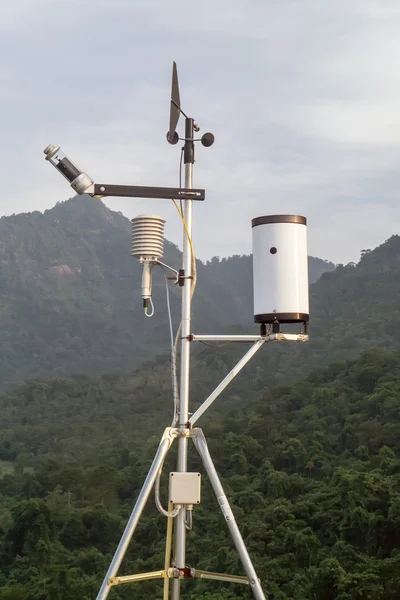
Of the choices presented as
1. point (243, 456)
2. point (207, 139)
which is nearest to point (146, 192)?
point (207, 139)

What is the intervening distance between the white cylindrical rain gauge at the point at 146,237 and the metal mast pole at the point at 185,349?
0.11m

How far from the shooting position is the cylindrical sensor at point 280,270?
10.9 ft

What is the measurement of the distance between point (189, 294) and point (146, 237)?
277 mm

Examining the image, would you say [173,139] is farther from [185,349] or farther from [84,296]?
[84,296]

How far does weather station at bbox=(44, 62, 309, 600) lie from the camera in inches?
125

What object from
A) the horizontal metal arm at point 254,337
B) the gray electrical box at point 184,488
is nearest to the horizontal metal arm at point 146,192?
the horizontal metal arm at point 254,337

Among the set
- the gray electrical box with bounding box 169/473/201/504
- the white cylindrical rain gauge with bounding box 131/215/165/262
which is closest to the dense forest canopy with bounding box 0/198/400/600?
the gray electrical box with bounding box 169/473/201/504

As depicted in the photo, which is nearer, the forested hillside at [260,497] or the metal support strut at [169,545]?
the metal support strut at [169,545]

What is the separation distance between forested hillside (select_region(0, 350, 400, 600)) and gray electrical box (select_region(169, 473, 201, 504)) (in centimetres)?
1142

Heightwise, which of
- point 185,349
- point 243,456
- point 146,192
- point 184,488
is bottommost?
point 243,456

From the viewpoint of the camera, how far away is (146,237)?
3.31m

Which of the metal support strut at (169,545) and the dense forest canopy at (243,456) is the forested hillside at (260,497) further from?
→ the metal support strut at (169,545)

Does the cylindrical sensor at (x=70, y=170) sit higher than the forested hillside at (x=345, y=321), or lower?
lower

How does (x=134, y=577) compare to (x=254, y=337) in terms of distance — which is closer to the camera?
(x=134, y=577)
